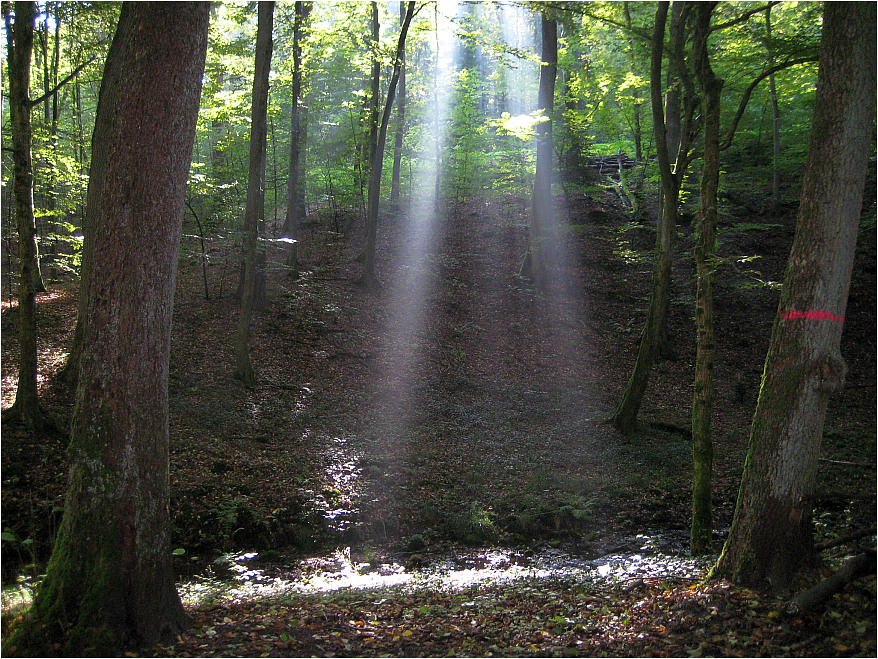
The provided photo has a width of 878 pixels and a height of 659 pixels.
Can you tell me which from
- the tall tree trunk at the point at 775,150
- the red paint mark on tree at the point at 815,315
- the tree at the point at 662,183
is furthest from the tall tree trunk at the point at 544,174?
the red paint mark on tree at the point at 815,315

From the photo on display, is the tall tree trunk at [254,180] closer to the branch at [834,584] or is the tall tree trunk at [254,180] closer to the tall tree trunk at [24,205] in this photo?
the tall tree trunk at [24,205]

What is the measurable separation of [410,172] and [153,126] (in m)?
23.7

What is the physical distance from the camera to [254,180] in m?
10.5

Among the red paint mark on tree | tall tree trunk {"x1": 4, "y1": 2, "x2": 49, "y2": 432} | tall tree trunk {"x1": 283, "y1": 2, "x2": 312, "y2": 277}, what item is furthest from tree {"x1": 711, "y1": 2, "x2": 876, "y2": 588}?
tall tree trunk {"x1": 283, "y1": 2, "x2": 312, "y2": 277}

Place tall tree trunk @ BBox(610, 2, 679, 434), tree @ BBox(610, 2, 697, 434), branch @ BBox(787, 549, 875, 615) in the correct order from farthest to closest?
tall tree trunk @ BBox(610, 2, 679, 434) < tree @ BBox(610, 2, 697, 434) < branch @ BBox(787, 549, 875, 615)

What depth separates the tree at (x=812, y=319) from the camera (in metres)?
4.36

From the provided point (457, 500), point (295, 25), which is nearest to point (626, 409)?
point (457, 500)

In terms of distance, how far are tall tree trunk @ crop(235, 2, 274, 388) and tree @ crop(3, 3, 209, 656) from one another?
641cm

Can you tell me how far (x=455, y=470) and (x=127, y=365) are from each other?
5585 millimetres

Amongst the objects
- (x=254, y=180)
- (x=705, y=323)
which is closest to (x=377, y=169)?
(x=254, y=180)

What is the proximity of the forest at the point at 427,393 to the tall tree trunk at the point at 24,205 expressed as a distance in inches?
1.5

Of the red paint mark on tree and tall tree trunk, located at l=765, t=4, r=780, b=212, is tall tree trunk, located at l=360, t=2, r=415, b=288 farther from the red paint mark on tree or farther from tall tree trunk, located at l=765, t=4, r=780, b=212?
the red paint mark on tree

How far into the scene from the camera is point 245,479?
24.8 ft

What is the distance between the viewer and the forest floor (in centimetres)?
435
